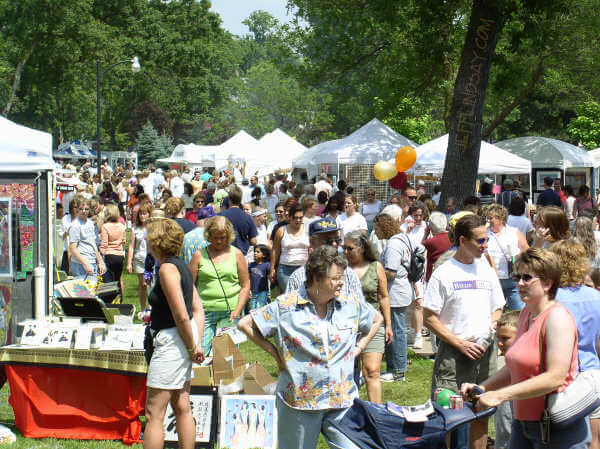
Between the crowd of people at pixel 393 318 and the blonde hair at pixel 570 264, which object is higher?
the blonde hair at pixel 570 264

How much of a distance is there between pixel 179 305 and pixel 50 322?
7.74 ft

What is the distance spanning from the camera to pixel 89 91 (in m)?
51.7

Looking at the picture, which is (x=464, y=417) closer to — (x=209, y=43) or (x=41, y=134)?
(x=41, y=134)

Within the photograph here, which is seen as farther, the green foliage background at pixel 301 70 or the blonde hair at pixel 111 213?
the green foliage background at pixel 301 70

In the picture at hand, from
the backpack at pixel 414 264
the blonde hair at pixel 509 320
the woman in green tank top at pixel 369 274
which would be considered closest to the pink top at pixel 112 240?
the backpack at pixel 414 264

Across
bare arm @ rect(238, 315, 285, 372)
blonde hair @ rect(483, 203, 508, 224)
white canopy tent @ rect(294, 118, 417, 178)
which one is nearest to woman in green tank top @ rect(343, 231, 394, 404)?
bare arm @ rect(238, 315, 285, 372)

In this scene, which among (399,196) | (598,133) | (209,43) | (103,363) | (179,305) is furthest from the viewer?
(209,43)

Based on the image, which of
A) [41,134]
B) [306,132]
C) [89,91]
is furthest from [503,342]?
[306,132]

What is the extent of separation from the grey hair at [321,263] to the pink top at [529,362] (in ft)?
3.28

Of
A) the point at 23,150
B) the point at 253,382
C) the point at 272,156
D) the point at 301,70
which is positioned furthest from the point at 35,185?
the point at 272,156

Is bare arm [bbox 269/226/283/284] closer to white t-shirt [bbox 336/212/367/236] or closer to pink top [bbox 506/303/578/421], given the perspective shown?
white t-shirt [bbox 336/212/367/236]

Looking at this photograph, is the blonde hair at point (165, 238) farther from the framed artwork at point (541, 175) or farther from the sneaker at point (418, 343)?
the framed artwork at point (541, 175)

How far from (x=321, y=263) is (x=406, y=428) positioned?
0.95m

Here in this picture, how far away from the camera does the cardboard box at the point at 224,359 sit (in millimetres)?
6352
